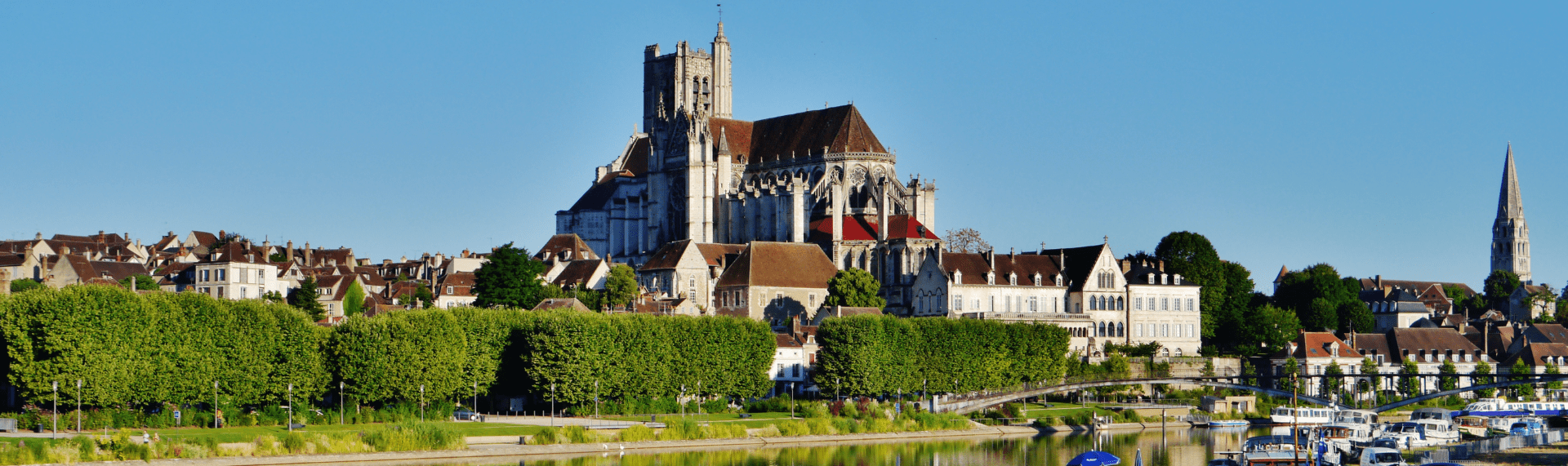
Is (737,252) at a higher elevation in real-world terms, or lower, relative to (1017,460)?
higher

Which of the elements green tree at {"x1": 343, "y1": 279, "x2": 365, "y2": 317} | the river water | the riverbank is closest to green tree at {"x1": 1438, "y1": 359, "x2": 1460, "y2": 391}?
the river water

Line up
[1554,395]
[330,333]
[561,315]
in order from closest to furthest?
[330,333] < [561,315] < [1554,395]

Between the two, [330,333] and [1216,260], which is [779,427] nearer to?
[330,333]

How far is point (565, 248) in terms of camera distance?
13762cm

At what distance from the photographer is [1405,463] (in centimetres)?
6253

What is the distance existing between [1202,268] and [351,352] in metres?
61.7

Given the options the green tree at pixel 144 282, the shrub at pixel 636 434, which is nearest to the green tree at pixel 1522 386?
the shrub at pixel 636 434

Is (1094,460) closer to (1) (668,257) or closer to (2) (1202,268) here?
(2) (1202,268)

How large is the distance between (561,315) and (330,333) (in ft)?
30.3

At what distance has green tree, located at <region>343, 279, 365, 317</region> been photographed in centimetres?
11105

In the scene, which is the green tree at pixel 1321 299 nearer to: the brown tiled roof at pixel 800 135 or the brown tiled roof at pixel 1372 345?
the brown tiled roof at pixel 1372 345

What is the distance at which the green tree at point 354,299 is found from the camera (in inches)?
4372

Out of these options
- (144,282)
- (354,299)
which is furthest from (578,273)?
(144,282)

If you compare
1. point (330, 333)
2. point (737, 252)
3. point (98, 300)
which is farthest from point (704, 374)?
point (737, 252)
